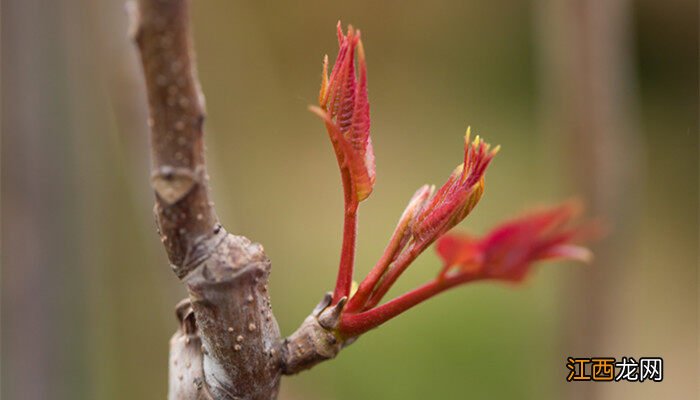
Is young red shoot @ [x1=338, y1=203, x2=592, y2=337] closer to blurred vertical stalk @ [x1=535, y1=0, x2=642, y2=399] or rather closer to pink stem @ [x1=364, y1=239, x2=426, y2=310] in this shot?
pink stem @ [x1=364, y1=239, x2=426, y2=310]

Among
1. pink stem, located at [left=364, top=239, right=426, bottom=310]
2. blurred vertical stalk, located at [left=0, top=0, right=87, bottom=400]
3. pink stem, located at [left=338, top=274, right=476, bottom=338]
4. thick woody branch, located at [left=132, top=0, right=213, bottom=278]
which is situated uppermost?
blurred vertical stalk, located at [left=0, top=0, right=87, bottom=400]

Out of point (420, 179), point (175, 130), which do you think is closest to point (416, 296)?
point (175, 130)

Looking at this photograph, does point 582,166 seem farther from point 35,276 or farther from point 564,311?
point 35,276

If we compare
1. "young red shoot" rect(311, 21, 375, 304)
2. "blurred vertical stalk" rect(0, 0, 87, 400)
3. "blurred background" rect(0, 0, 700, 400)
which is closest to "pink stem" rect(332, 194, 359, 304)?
"young red shoot" rect(311, 21, 375, 304)

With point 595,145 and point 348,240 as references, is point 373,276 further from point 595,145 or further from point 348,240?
point 595,145

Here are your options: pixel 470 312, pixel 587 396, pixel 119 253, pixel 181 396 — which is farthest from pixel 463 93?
pixel 181 396

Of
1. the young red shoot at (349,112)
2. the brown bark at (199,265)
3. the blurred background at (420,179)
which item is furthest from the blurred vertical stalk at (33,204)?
the young red shoot at (349,112)
